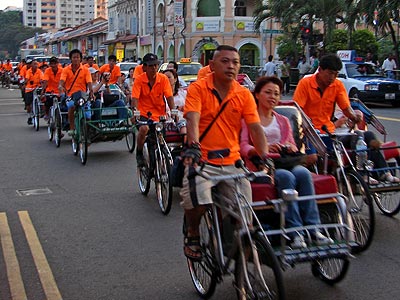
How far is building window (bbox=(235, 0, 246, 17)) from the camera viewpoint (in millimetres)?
53969

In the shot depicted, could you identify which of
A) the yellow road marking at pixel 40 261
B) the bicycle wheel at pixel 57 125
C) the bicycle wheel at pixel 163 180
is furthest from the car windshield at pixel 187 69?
the yellow road marking at pixel 40 261

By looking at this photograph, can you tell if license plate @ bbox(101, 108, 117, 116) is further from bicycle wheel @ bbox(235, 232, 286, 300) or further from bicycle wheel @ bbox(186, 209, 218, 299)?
bicycle wheel @ bbox(235, 232, 286, 300)

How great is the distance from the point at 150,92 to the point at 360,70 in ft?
52.3

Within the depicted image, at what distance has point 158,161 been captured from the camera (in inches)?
338

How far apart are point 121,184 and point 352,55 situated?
55.2ft

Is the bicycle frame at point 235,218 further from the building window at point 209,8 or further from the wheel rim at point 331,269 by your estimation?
the building window at point 209,8

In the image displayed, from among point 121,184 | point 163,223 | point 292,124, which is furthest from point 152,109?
point 292,124

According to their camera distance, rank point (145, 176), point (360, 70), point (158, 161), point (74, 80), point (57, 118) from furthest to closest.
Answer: point (360, 70) < point (57, 118) < point (74, 80) < point (145, 176) < point (158, 161)

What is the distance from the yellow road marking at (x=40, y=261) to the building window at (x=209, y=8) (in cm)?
4725

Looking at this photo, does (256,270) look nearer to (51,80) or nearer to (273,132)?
(273,132)

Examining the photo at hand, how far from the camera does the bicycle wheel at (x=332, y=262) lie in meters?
4.79

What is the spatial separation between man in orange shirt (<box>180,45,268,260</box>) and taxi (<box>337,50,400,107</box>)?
17.4 metres

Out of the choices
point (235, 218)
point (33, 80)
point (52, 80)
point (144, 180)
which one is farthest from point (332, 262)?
point (33, 80)

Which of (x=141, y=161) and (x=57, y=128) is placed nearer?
(x=141, y=161)
